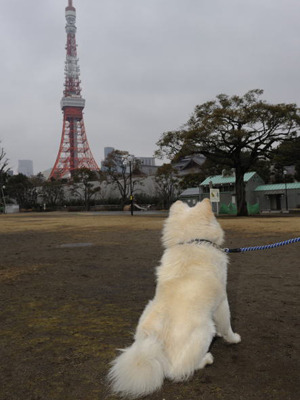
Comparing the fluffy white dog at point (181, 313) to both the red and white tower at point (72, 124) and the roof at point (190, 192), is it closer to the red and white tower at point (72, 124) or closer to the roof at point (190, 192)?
the roof at point (190, 192)

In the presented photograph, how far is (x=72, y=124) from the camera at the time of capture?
332 feet

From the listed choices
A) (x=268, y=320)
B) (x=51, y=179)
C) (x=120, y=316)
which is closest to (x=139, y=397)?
(x=120, y=316)

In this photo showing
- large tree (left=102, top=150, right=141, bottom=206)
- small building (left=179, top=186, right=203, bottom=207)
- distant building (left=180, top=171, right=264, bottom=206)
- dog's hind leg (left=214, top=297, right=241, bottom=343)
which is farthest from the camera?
large tree (left=102, top=150, right=141, bottom=206)

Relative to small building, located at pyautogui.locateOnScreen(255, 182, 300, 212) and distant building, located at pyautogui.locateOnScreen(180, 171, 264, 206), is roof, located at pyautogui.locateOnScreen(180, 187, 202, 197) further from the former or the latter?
small building, located at pyautogui.locateOnScreen(255, 182, 300, 212)

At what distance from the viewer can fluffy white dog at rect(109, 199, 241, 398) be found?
2053 mm

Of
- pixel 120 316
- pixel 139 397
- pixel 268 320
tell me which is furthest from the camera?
pixel 120 316

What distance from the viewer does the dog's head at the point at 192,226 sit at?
2.68m

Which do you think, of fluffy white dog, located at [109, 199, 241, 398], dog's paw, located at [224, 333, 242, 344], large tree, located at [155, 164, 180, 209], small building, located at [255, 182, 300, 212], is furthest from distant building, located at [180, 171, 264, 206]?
fluffy white dog, located at [109, 199, 241, 398]

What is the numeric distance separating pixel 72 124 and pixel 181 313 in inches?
4146

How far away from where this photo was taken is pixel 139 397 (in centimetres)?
207

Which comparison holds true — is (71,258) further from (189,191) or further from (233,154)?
(189,191)

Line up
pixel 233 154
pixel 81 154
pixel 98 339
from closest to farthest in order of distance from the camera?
pixel 98 339 → pixel 233 154 → pixel 81 154

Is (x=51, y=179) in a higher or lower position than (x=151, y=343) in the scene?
higher

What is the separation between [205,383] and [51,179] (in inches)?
2962
